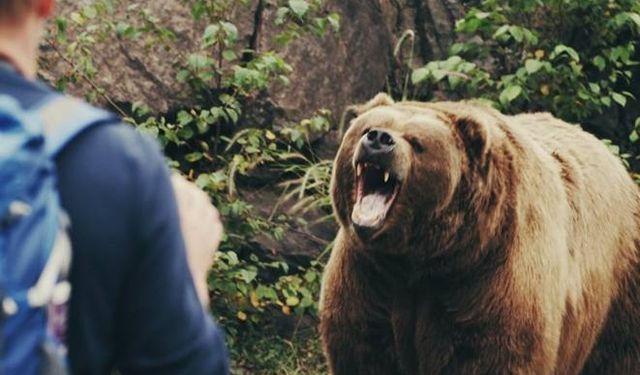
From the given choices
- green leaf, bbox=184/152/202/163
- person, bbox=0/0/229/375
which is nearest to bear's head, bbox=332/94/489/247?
green leaf, bbox=184/152/202/163

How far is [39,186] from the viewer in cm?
154

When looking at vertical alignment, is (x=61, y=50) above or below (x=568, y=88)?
above

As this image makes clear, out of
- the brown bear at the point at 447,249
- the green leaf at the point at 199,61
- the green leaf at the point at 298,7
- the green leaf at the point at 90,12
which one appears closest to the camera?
the brown bear at the point at 447,249

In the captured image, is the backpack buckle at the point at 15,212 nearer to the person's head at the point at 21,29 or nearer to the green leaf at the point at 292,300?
the person's head at the point at 21,29

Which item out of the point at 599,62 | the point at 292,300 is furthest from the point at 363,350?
the point at 599,62

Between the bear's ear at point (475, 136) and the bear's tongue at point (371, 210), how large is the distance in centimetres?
43

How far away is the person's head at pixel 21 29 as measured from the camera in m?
1.61

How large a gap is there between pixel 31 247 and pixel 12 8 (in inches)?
11.9

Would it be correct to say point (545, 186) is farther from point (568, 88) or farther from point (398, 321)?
point (568, 88)

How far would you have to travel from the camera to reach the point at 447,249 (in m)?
5.36

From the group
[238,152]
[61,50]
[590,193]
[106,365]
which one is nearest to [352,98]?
[238,152]

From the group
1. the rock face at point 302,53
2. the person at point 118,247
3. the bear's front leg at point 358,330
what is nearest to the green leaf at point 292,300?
the rock face at point 302,53

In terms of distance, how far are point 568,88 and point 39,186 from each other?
7.30 m

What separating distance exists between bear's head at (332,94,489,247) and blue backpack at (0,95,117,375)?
11.3 ft
